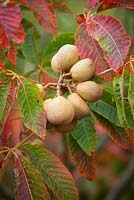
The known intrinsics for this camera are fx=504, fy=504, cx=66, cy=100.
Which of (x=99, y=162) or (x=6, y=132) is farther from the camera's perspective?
(x=99, y=162)

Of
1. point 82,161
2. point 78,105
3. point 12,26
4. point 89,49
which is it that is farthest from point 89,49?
point 82,161

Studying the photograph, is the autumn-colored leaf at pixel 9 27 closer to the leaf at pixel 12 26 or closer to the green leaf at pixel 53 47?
the leaf at pixel 12 26

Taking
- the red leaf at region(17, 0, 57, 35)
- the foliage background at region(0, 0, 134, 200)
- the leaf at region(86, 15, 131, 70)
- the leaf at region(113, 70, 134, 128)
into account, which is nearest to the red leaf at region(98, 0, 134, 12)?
the leaf at region(86, 15, 131, 70)

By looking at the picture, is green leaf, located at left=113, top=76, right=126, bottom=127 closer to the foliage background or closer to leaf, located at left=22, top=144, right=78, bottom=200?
leaf, located at left=22, top=144, right=78, bottom=200

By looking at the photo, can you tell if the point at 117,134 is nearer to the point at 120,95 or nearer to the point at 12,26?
the point at 120,95

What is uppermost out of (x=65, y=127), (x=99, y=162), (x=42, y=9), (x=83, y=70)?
(x=42, y=9)

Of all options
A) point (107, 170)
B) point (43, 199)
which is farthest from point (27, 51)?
point (107, 170)

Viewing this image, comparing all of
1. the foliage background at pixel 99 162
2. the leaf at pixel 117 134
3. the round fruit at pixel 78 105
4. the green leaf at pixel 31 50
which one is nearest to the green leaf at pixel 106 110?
the leaf at pixel 117 134
